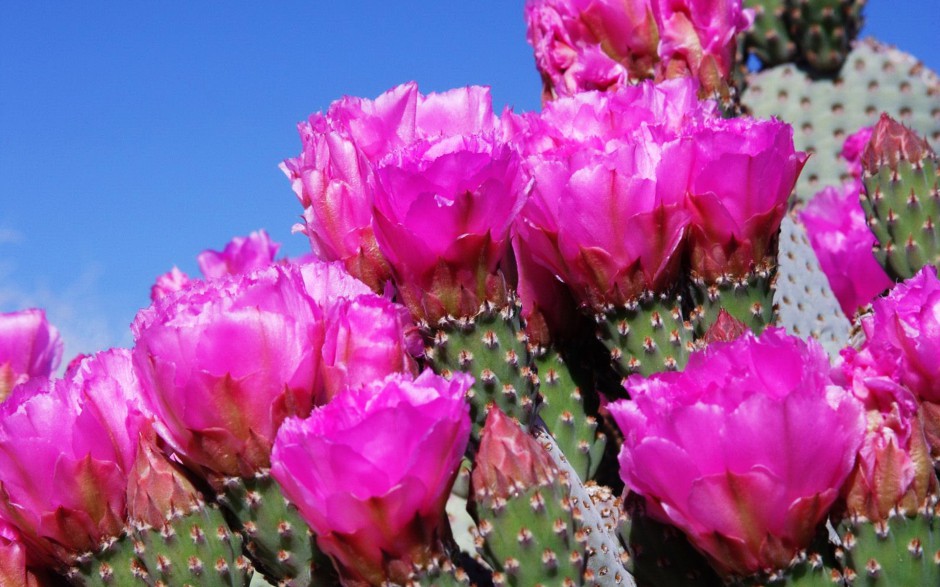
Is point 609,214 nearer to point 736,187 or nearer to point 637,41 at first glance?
point 736,187

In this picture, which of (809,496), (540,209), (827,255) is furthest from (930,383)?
(827,255)

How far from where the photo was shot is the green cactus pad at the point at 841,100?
2877mm

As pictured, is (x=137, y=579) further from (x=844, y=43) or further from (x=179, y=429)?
(x=844, y=43)

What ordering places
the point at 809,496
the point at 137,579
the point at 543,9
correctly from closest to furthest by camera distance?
the point at 809,496 < the point at 137,579 < the point at 543,9

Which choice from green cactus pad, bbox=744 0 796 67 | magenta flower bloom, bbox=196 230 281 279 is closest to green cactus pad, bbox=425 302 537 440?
magenta flower bloom, bbox=196 230 281 279

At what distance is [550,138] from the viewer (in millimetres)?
940

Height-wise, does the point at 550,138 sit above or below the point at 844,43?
below

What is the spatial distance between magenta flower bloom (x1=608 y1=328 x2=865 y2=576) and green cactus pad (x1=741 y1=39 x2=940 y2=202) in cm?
228

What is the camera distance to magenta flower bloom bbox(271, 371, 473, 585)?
63cm

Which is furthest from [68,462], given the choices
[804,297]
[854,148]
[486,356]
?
[854,148]

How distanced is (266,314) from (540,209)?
0.88 ft

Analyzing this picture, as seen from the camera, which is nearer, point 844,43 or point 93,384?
point 93,384

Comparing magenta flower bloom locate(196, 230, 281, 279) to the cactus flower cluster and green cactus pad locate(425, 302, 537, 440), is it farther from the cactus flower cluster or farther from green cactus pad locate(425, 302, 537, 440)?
green cactus pad locate(425, 302, 537, 440)

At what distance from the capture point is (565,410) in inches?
38.9
